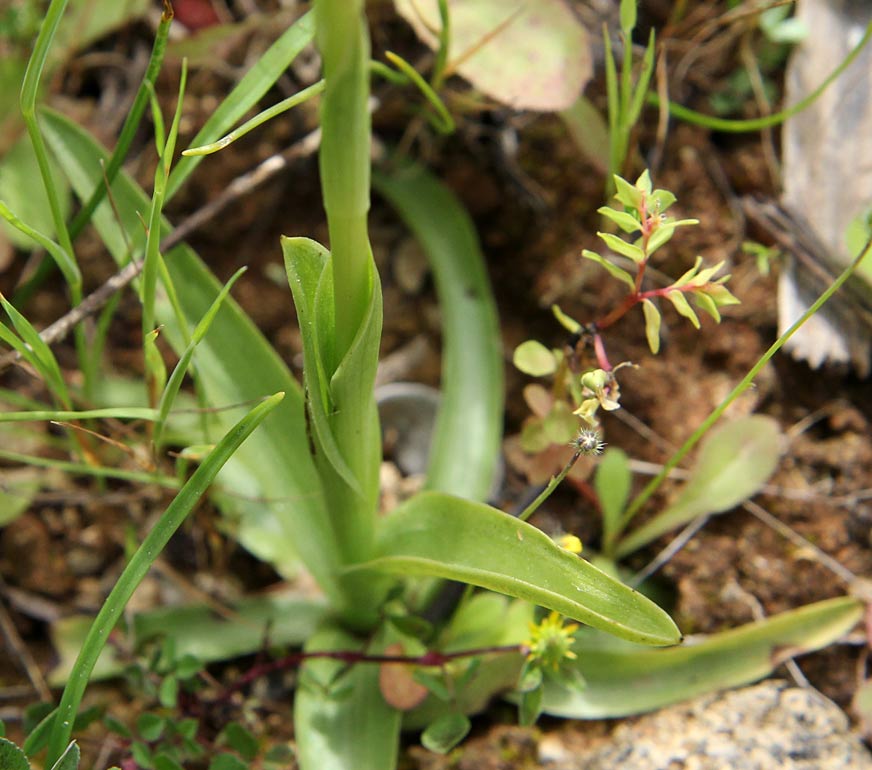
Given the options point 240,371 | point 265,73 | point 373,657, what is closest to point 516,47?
point 265,73

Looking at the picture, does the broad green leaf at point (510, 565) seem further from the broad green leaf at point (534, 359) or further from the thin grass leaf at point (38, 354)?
the thin grass leaf at point (38, 354)

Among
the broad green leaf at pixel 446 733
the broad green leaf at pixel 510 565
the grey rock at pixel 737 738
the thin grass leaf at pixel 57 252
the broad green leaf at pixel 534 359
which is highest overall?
the thin grass leaf at pixel 57 252

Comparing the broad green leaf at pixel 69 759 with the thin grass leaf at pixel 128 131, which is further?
the thin grass leaf at pixel 128 131

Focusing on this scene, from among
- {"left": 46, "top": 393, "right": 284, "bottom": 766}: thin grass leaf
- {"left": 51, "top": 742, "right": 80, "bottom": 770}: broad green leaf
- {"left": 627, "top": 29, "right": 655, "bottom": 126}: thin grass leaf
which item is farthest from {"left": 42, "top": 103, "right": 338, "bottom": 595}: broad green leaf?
{"left": 627, "top": 29, "right": 655, "bottom": 126}: thin grass leaf

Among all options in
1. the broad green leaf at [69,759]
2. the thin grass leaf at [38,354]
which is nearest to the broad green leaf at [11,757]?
the broad green leaf at [69,759]

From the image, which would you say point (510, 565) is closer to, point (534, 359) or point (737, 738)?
point (534, 359)
